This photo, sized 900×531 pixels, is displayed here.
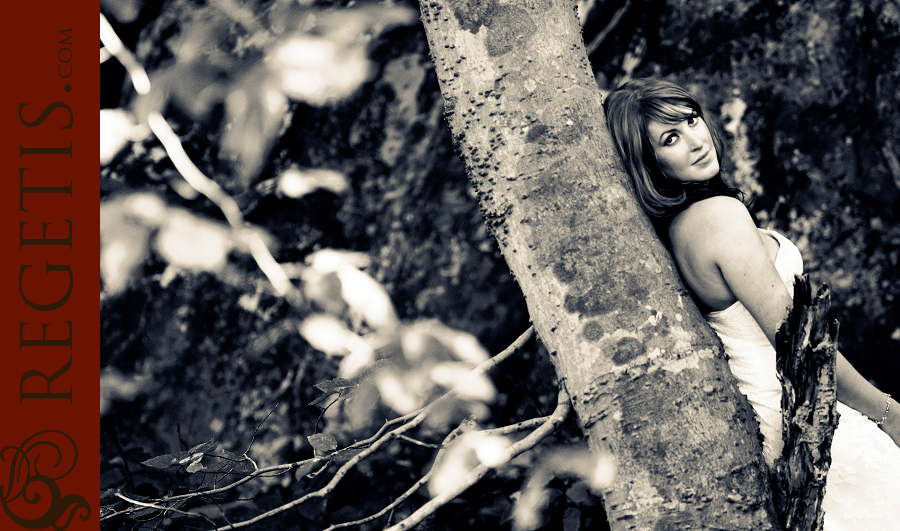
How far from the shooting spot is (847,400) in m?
1.26

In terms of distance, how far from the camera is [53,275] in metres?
1.60

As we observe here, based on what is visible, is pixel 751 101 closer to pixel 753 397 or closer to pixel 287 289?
pixel 753 397

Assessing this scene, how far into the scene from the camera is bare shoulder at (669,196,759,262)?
1.16 meters

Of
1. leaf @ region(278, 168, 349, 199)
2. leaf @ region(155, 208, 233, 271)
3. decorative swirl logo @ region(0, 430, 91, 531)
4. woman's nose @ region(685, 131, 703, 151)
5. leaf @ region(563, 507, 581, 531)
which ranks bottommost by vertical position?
leaf @ region(563, 507, 581, 531)

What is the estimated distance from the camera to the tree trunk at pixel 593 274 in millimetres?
937

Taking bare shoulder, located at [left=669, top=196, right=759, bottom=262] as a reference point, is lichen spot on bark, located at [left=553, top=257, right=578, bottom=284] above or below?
below

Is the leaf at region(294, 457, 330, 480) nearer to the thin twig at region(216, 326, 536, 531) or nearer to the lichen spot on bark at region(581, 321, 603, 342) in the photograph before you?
the thin twig at region(216, 326, 536, 531)

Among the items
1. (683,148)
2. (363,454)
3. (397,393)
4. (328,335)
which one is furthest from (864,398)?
(328,335)

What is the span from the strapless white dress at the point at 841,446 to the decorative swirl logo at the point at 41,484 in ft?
5.61

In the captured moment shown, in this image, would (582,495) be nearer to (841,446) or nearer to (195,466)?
(841,446)

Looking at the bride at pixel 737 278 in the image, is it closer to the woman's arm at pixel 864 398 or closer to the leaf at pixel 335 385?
the woman's arm at pixel 864 398

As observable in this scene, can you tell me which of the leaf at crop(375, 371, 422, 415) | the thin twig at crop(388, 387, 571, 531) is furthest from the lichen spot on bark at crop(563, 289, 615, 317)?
the leaf at crop(375, 371, 422, 415)

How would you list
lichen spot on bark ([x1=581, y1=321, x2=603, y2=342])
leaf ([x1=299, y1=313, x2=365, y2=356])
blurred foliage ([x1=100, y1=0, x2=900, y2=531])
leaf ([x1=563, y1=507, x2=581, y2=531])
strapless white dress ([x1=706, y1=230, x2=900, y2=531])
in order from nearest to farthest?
lichen spot on bark ([x1=581, y1=321, x2=603, y2=342]), strapless white dress ([x1=706, y1=230, x2=900, y2=531]), leaf ([x1=563, y1=507, x2=581, y2=531]), blurred foliage ([x1=100, y1=0, x2=900, y2=531]), leaf ([x1=299, y1=313, x2=365, y2=356])

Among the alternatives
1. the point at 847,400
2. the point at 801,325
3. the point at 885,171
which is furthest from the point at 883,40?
→ the point at 801,325
